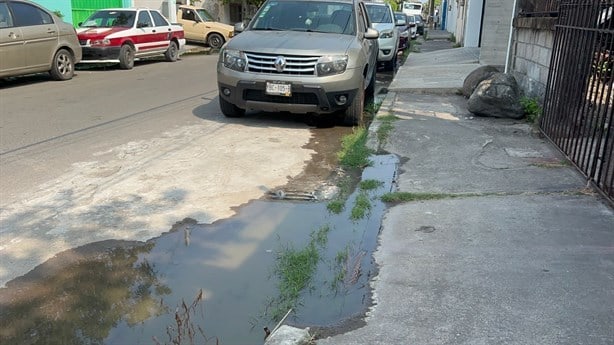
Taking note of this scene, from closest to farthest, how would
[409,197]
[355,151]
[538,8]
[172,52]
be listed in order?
[409,197]
[355,151]
[538,8]
[172,52]

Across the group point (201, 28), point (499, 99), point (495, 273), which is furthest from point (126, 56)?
point (495, 273)

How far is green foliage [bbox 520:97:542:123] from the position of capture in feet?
26.6

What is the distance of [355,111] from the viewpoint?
8.00m

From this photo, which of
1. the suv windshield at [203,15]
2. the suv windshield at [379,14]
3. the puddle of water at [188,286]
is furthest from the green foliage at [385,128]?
the suv windshield at [203,15]

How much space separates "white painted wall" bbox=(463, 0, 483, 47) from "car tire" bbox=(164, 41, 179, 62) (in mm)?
10646

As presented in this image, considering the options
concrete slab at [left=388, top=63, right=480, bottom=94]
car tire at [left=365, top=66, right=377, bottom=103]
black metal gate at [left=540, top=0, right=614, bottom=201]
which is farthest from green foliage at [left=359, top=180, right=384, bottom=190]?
concrete slab at [left=388, top=63, right=480, bottom=94]

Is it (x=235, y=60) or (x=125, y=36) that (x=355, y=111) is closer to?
(x=235, y=60)

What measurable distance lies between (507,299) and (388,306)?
732mm

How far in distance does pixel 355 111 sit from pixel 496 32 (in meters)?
8.25

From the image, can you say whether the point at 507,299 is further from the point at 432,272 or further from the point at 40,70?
the point at 40,70

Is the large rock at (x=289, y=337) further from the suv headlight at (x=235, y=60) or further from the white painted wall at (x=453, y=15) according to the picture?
the white painted wall at (x=453, y=15)

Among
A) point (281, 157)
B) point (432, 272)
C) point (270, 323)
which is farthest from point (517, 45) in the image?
point (270, 323)

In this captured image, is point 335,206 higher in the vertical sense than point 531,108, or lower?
lower

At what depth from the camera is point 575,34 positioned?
20.2ft
